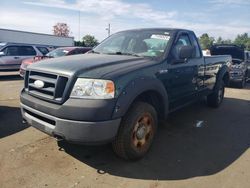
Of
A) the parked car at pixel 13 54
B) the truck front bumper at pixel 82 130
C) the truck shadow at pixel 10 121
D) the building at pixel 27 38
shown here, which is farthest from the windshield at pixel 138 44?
the building at pixel 27 38

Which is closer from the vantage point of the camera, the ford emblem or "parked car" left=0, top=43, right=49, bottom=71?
the ford emblem

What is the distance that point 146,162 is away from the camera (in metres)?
4.04

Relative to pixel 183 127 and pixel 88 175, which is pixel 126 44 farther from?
pixel 88 175

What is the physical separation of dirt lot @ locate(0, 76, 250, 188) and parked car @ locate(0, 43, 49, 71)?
9083 millimetres

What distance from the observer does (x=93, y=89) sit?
3.41 meters

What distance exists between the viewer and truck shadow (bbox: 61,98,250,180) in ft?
12.4

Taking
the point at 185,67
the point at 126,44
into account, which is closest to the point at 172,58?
the point at 185,67

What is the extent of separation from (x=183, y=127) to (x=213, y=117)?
1.27 m

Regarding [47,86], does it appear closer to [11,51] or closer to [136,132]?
[136,132]

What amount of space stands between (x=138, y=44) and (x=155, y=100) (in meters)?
1.08

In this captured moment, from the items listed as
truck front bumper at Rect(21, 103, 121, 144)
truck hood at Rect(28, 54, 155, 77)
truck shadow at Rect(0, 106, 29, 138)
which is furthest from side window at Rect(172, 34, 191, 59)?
truck shadow at Rect(0, 106, 29, 138)

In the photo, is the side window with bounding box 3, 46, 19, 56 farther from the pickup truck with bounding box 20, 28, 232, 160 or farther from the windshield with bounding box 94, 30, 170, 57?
the pickup truck with bounding box 20, 28, 232, 160

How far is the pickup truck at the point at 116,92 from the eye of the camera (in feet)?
11.1

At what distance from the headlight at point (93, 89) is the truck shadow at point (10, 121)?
2.26 m
